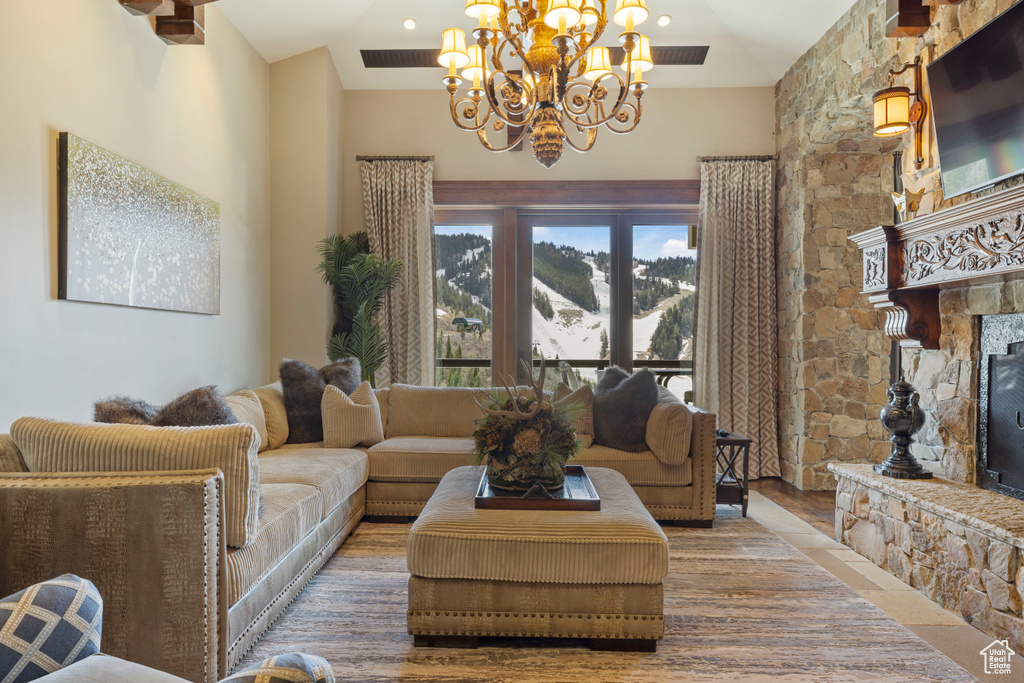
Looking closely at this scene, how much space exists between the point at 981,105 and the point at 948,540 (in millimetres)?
1856

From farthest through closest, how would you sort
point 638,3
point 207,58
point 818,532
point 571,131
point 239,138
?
point 571,131, point 239,138, point 207,58, point 818,532, point 638,3

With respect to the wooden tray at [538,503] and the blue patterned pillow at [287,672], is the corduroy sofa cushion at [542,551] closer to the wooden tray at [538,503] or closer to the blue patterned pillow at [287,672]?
the wooden tray at [538,503]

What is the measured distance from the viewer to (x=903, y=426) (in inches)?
127

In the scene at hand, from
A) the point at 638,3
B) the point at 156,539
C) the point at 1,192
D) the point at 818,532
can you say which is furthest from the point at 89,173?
the point at 818,532

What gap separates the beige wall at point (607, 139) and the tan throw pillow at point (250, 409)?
2401 mm

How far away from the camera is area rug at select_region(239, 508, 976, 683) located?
6.80ft

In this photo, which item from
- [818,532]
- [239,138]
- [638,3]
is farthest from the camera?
[239,138]

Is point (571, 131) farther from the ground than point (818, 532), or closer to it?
farther from the ground

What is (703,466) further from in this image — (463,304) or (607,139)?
(607,139)

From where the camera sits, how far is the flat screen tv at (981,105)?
8.46 feet

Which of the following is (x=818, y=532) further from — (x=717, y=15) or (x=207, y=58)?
(x=207, y=58)

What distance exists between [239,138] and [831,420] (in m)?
4.85

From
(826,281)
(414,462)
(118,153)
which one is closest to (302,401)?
(414,462)

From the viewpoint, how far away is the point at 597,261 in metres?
5.75
